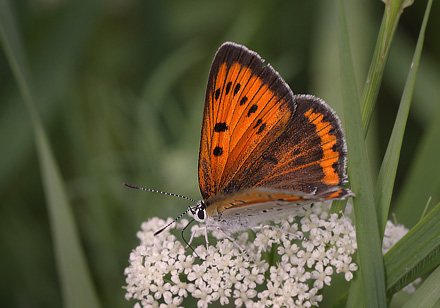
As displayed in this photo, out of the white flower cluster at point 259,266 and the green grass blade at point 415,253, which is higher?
the white flower cluster at point 259,266

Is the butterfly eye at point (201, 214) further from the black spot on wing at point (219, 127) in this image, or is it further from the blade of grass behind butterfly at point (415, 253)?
the blade of grass behind butterfly at point (415, 253)

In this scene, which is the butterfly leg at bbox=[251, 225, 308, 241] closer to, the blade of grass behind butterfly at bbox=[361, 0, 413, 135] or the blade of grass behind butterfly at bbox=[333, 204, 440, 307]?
the blade of grass behind butterfly at bbox=[333, 204, 440, 307]

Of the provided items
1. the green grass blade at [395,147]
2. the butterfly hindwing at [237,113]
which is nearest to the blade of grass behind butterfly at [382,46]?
the green grass blade at [395,147]

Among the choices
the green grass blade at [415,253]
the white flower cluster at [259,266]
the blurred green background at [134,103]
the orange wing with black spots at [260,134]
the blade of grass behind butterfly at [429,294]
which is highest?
the blurred green background at [134,103]

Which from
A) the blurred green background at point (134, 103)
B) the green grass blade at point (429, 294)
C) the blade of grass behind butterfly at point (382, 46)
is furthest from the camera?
the blurred green background at point (134, 103)

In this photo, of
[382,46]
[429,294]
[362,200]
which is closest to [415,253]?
[429,294]

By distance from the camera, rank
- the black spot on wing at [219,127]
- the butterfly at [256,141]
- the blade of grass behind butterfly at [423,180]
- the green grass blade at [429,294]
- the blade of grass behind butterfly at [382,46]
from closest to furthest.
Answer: the green grass blade at [429,294] → the blade of grass behind butterfly at [382,46] → the butterfly at [256,141] → the black spot on wing at [219,127] → the blade of grass behind butterfly at [423,180]

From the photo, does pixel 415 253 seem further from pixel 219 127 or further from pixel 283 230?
pixel 219 127
